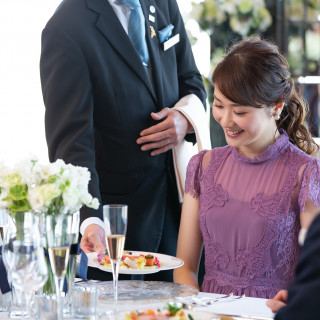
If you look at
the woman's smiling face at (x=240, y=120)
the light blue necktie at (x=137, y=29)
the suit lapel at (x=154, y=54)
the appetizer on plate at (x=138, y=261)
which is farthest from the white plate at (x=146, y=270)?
the light blue necktie at (x=137, y=29)

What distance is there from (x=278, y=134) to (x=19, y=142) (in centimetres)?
317

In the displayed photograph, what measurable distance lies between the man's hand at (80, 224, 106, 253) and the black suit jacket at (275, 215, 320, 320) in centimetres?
124

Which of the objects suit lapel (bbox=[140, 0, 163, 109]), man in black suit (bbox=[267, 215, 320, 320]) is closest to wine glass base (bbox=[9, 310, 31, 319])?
man in black suit (bbox=[267, 215, 320, 320])

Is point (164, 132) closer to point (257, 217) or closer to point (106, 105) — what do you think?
point (106, 105)

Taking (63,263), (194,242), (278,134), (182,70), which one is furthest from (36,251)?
(182,70)

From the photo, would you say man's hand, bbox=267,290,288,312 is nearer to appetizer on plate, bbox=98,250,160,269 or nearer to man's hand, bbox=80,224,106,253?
appetizer on plate, bbox=98,250,160,269

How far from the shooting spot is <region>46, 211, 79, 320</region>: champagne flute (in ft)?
5.57

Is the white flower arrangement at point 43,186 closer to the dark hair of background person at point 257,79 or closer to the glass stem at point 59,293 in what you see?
the glass stem at point 59,293

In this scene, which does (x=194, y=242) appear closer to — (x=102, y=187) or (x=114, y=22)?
(x=102, y=187)

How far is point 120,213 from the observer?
5.88 ft

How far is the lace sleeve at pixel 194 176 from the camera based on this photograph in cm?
271

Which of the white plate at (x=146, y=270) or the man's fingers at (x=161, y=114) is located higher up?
the man's fingers at (x=161, y=114)

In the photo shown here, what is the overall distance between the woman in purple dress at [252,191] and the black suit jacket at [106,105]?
20cm

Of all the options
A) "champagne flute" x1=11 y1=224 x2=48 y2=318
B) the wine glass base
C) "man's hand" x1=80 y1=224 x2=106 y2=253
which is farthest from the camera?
"man's hand" x1=80 y1=224 x2=106 y2=253
